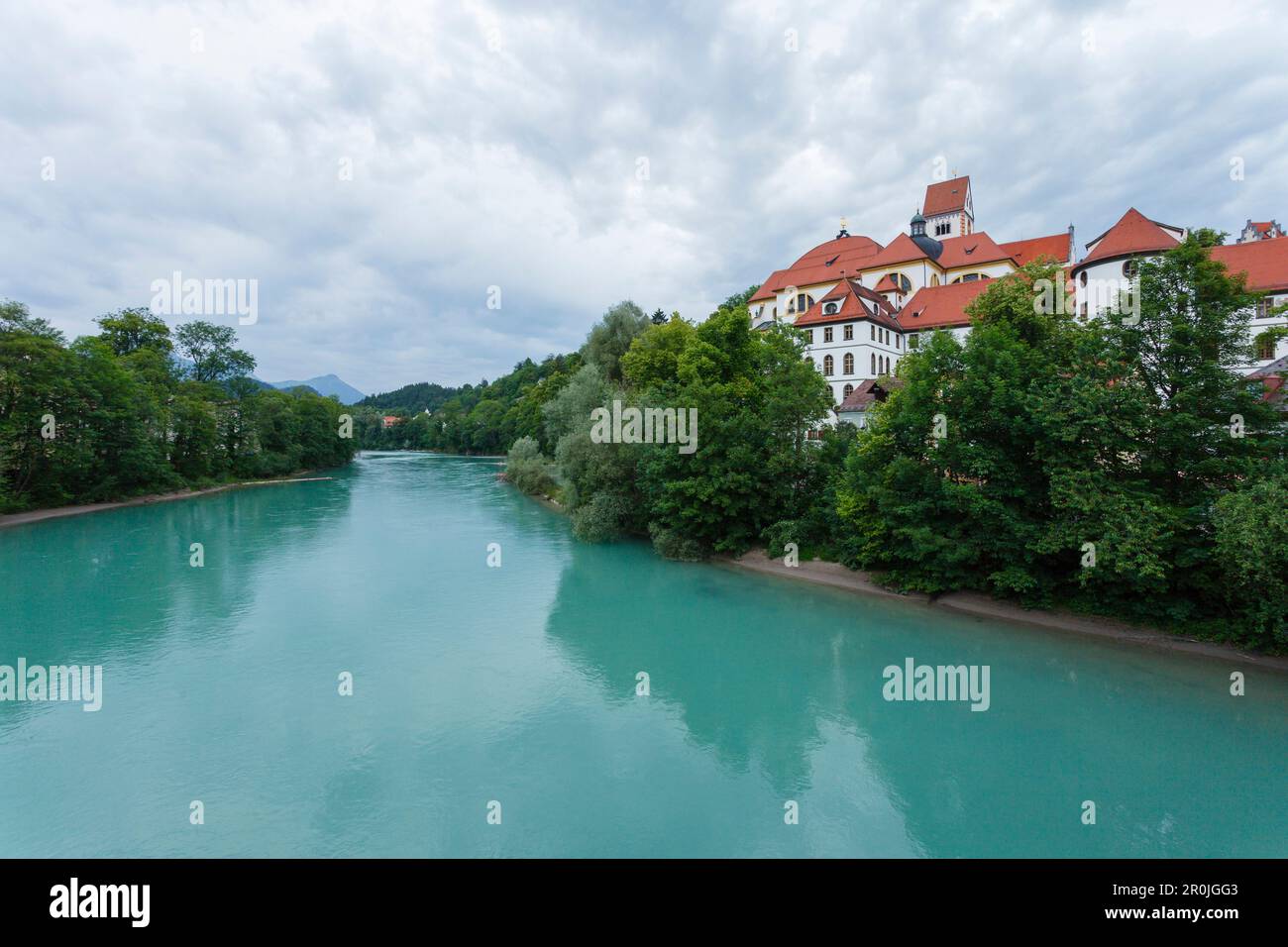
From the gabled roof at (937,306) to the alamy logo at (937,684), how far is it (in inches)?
1220

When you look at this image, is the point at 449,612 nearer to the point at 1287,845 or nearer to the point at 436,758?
the point at 436,758

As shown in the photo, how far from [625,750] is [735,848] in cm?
280

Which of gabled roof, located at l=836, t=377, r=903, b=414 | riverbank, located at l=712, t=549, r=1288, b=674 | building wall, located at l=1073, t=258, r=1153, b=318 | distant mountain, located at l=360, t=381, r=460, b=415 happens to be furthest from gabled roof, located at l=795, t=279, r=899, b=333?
distant mountain, located at l=360, t=381, r=460, b=415

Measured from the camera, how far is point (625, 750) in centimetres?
1001

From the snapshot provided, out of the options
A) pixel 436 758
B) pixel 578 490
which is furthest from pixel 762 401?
pixel 436 758

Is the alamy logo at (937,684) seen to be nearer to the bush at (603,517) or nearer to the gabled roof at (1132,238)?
the bush at (603,517)

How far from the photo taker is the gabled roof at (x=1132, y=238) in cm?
2898

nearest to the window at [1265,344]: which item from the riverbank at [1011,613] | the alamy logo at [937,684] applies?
Result: the riverbank at [1011,613]

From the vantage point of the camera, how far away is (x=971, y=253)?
47.7 m

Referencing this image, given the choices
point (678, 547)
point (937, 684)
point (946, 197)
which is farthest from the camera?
point (946, 197)
